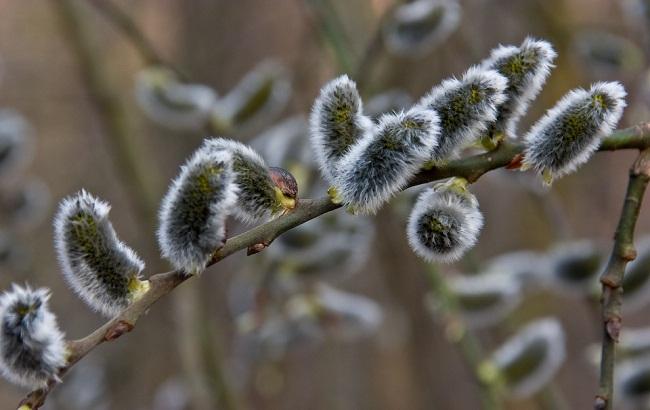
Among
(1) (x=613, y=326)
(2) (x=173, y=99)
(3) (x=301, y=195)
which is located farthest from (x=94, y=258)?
(2) (x=173, y=99)

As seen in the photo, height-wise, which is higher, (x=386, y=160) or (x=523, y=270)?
(x=523, y=270)

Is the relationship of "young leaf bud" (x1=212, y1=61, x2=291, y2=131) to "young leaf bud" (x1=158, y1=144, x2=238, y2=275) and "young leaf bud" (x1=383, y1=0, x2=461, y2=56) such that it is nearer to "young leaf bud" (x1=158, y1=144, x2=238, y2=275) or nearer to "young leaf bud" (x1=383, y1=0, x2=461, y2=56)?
"young leaf bud" (x1=383, y1=0, x2=461, y2=56)

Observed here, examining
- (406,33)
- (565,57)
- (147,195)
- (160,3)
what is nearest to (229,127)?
(406,33)

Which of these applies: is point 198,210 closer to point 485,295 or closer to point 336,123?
point 336,123

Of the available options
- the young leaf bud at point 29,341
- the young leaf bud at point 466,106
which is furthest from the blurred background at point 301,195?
the young leaf bud at point 29,341

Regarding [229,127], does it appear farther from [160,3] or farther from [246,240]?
[160,3]

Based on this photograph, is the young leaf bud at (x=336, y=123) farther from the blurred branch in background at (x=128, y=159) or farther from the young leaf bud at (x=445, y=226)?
the blurred branch in background at (x=128, y=159)
